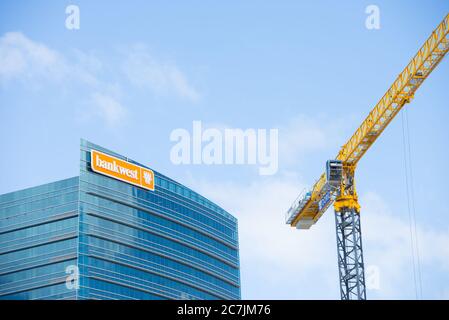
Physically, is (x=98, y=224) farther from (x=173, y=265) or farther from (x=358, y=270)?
(x=358, y=270)

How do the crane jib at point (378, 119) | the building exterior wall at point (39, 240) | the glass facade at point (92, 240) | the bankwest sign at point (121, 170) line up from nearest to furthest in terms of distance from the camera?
1. the crane jib at point (378, 119)
2. the glass facade at point (92, 240)
3. the building exterior wall at point (39, 240)
4. the bankwest sign at point (121, 170)

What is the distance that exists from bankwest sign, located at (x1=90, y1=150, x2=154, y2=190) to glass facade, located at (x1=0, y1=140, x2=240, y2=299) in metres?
1.04

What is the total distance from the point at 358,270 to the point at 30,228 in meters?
73.5

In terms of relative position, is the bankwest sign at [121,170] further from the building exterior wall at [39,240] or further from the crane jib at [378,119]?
the crane jib at [378,119]

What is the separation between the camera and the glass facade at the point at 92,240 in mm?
Result: 172250

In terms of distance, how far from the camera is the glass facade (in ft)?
565

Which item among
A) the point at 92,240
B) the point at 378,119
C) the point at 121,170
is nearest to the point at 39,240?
the point at 92,240

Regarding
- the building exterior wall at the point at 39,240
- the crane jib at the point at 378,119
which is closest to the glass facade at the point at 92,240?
the building exterior wall at the point at 39,240

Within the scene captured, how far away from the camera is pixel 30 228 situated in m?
180

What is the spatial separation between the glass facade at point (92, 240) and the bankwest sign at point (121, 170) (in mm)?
1037

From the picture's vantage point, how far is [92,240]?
17350cm

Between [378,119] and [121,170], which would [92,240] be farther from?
[378,119]

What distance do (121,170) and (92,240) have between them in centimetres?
1638
